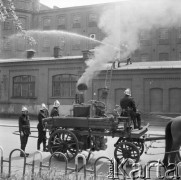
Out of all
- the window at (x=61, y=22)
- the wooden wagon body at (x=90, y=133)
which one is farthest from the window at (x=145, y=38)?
the wooden wagon body at (x=90, y=133)

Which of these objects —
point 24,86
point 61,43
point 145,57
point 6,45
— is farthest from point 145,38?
point 6,45

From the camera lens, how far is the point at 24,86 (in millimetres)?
30688

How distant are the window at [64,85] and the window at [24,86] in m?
2.59

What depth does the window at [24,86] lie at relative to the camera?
99.5 ft

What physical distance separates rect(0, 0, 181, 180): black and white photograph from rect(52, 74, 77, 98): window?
4.0 inches

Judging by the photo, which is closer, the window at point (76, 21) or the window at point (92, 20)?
the window at point (92, 20)

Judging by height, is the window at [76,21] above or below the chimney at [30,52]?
above

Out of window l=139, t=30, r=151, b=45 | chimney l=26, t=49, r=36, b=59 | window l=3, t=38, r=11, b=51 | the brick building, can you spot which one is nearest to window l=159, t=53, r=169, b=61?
the brick building

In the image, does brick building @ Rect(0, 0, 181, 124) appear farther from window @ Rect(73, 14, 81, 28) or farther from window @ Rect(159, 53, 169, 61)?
window @ Rect(73, 14, 81, 28)

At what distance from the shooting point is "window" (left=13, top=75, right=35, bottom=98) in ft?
99.5

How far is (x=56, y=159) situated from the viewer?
33.7 ft

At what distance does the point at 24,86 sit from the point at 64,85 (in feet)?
15.6

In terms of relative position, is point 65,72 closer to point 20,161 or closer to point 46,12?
point 20,161

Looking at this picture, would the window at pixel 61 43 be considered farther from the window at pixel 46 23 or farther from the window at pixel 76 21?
the window at pixel 46 23
